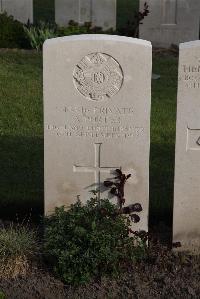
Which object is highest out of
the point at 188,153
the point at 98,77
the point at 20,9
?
the point at 20,9

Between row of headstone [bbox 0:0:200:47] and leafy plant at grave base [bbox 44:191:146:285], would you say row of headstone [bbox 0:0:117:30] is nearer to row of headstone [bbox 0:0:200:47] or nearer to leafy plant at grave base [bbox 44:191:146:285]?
row of headstone [bbox 0:0:200:47]

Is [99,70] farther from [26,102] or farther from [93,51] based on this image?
[26,102]

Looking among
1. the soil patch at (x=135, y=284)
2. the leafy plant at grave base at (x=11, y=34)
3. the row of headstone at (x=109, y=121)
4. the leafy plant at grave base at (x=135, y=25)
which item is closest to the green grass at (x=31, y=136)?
the leafy plant at grave base at (x=11, y=34)

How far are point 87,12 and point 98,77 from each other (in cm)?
958

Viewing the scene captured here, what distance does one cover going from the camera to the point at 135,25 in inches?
562

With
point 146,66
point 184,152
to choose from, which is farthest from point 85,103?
point 184,152

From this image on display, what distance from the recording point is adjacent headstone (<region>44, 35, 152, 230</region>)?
211 inches

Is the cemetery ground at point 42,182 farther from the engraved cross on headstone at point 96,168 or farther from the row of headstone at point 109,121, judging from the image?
the engraved cross on headstone at point 96,168

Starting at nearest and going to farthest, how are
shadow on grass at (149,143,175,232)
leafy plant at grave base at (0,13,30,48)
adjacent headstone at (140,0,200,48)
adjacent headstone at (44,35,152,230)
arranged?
adjacent headstone at (44,35,152,230), shadow on grass at (149,143,175,232), leafy plant at grave base at (0,13,30,48), adjacent headstone at (140,0,200,48)

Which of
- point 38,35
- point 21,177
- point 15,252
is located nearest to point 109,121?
point 15,252

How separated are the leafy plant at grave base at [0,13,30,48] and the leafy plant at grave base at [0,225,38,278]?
848 cm

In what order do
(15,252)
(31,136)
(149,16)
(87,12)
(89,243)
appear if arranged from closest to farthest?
1. (89,243)
2. (15,252)
3. (31,136)
4. (149,16)
5. (87,12)

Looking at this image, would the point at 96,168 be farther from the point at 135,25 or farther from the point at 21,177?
the point at 135,25

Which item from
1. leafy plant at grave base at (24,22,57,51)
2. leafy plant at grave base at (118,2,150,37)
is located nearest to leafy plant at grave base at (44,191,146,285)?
leafy plant at grave base at (24,22,57,51)
